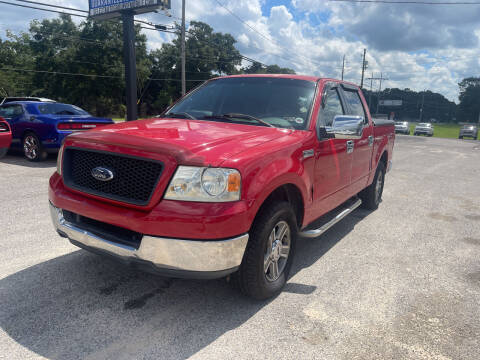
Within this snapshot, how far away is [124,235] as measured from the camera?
8.71 feet

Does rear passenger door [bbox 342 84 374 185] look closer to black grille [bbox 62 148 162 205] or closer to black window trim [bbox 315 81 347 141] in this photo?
black window trim [bbox 315 81 347 141]

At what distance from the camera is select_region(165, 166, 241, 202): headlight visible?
8.04 feet

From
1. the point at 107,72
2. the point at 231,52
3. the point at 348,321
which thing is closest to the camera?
the point at 348,321

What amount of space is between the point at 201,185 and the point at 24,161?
8963 mm

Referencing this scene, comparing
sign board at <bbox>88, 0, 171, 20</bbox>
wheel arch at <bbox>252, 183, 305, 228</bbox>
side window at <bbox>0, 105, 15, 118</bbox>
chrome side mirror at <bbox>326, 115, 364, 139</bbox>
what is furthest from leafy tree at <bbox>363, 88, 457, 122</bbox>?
Answer: wheel arch at <bbox>252, 183, 305, 228</bbox>

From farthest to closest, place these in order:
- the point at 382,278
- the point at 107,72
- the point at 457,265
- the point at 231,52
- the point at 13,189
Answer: the point at 231,52, the point at 107,72, the point at 13,189, the point at 457,265, the point at 382,278

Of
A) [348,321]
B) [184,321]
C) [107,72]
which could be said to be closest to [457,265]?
[348,321]

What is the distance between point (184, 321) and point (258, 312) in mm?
587

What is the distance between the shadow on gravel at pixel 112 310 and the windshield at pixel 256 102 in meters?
1.55

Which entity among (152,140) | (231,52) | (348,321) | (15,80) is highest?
(231,52)

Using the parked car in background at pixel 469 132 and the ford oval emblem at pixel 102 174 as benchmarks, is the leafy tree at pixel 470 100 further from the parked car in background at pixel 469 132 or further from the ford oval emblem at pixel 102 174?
the ford oval emblem at pixel 102 174

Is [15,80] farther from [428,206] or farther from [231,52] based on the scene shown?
[428,206]

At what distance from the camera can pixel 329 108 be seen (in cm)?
416

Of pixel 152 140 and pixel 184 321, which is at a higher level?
pixel 152 140
